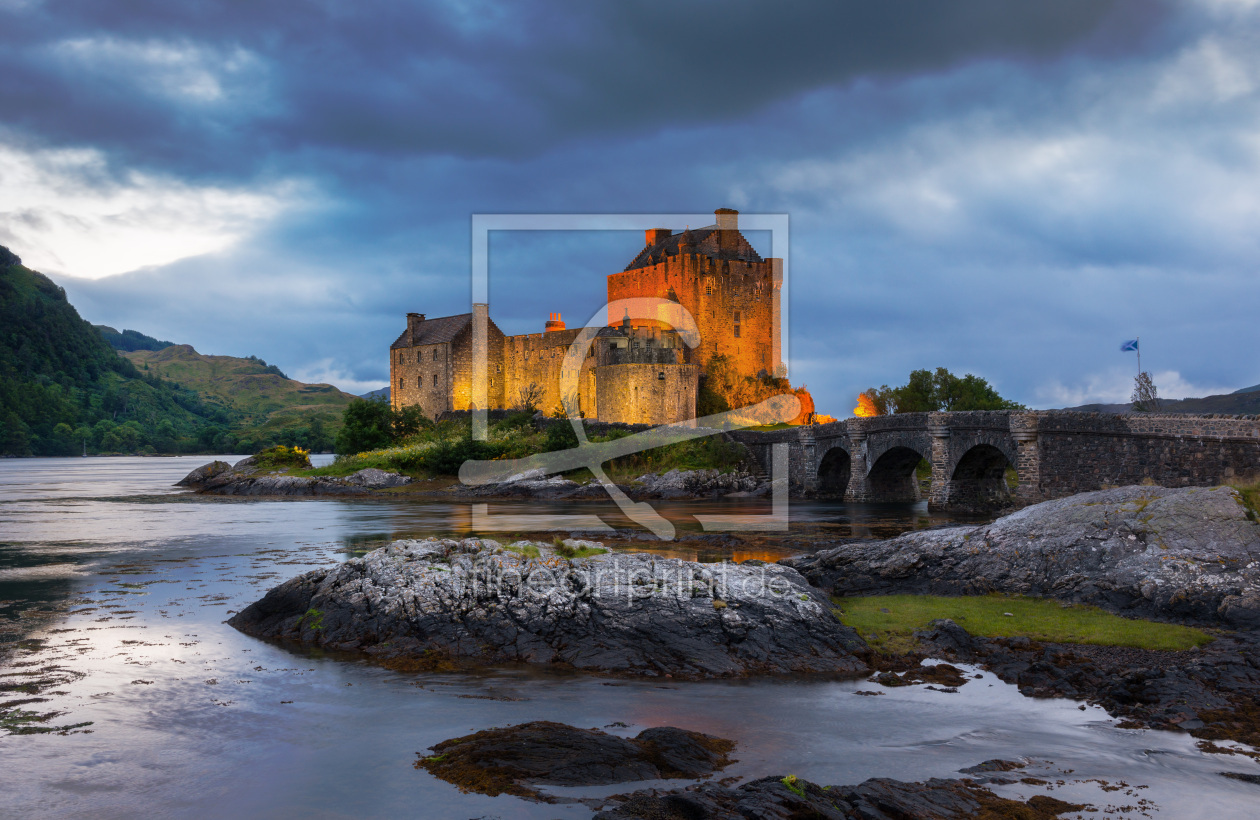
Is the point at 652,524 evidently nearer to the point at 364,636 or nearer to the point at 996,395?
the point at 364,636

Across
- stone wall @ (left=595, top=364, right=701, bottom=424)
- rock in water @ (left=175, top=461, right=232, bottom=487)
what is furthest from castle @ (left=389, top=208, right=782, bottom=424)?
rock in water @ (left=175, top=461, right=232, bottom=487)

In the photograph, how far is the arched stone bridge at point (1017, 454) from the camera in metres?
19.6

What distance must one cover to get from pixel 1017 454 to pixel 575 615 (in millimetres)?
19541

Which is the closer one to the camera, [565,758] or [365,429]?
[565,758]

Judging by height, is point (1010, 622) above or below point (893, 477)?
below

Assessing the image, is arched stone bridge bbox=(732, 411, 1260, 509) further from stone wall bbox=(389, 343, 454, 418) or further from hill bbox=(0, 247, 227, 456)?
hill bbox=(0, 247, 227, 456)

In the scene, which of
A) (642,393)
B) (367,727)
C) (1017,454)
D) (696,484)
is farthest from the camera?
(642,393)

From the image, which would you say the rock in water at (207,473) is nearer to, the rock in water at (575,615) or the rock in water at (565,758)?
the rock in water at (575,615)

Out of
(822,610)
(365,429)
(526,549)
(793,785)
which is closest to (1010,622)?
(822,610)

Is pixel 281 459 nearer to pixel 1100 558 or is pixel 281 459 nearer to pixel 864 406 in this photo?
pixel 864 406

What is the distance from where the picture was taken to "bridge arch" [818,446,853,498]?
41.4 m

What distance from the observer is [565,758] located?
7.39 m

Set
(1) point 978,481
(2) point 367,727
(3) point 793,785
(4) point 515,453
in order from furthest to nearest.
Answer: (4) point 515,453, (1) point 978,481, (2) point 367,727, (3) point 793,785

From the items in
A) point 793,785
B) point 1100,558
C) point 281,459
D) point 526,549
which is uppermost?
point 281,459
